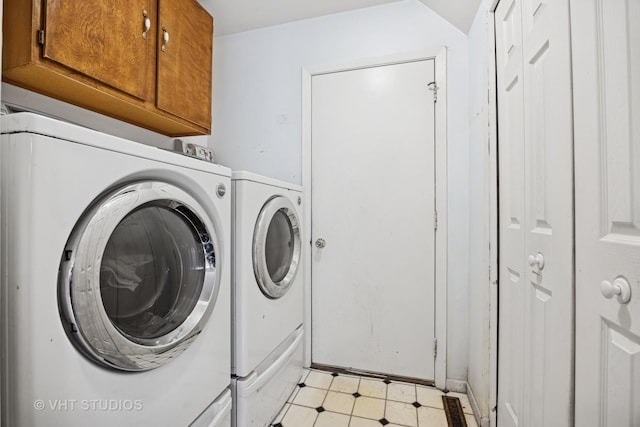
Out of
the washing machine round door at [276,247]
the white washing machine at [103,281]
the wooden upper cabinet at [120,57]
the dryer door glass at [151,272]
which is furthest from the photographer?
the washing machine round door at [276,247]

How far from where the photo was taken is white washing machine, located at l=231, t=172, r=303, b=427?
1.14 metres

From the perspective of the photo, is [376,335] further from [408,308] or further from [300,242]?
[300,242]

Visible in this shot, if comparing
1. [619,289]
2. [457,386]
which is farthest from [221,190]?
[457,386]

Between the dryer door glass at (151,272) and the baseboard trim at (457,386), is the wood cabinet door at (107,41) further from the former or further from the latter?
the baseboard trim at (457,386)

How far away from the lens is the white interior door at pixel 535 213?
28.6 inches

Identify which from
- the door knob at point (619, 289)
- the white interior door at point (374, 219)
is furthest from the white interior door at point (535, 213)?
the white interior door at point (374, 219)

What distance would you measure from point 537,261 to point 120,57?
1.74 meters

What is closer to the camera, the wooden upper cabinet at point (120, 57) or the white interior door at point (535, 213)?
the white interior door at point (535, 213)

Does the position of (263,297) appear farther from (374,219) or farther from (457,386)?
(457,386)

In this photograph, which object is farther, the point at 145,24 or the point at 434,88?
the point at 434,88

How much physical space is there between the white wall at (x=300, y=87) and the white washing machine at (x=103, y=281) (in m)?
1.15

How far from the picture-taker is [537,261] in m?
0.86

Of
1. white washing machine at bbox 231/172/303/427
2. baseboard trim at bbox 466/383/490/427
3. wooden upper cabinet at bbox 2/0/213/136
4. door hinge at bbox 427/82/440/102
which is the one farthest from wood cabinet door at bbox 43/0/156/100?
baseboard trim at bbox 466/383/490/427

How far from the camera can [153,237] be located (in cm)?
82
